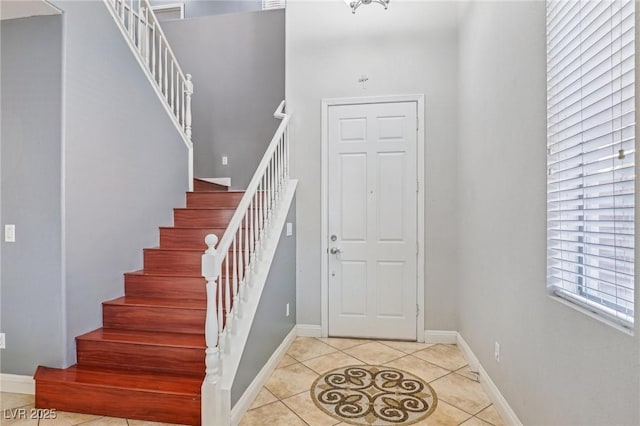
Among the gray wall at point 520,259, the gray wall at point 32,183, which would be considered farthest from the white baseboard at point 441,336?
the gray wall at point 32,183

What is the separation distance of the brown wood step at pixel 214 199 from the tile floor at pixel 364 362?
5.28ft

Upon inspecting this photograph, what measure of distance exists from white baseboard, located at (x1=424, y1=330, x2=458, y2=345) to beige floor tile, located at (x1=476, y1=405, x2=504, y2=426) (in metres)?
1.10

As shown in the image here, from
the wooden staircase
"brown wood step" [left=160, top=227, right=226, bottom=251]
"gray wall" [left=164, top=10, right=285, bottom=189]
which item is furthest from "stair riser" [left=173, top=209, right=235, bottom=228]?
"gray wall" [left=164, top=10, right=285, bottom=189]

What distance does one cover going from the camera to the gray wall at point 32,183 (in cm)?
235

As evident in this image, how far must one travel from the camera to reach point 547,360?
5.27ft

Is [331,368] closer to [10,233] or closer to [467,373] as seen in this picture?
[467,373]

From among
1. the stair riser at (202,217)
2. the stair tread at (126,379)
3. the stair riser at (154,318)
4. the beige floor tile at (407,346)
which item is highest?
the stair riser at (202,217)

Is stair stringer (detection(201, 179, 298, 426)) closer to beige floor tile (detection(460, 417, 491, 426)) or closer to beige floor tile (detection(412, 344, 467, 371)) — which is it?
beige floor tile (detection(460, 417, 491, 426))

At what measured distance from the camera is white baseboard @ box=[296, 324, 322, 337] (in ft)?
11.6

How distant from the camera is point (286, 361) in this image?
296cm

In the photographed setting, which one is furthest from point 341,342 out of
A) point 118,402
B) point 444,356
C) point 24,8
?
point 24,8

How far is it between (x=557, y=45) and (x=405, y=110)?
1.90 meters

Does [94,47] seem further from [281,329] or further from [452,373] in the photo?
[452,373]

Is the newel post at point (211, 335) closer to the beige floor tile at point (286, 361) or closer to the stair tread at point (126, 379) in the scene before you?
the stair tread at point (126, 379)
